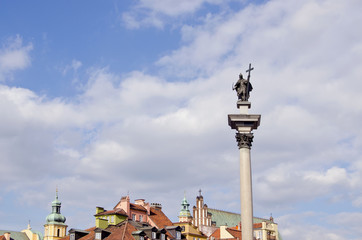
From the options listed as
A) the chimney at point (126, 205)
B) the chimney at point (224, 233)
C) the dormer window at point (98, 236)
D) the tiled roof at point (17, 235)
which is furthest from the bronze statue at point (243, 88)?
the tiled roof at point (17, 235)

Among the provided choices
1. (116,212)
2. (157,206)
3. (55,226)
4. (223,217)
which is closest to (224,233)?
(157,206)

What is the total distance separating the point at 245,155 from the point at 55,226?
108 m

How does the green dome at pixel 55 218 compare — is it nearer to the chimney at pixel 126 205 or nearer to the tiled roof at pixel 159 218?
the tiled roof at pixel 159 218

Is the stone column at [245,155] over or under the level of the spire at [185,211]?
under

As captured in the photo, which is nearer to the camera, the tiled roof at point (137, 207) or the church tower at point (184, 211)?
the tiled roof at point (137, 207)

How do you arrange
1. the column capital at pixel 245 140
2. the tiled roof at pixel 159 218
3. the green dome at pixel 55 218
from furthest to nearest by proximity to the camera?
the green dome at pixel 55 218 → the tiled roof at pixel 159 218 → the column capital at pixel 245 140

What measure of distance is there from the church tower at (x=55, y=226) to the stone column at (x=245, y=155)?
106 metres

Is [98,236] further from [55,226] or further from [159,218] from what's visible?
[55,226]

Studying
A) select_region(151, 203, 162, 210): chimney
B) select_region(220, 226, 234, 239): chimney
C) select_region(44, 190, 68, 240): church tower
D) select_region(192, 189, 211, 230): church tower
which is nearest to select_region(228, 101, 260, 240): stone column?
select_region(220, 226, 234, 239): chimney

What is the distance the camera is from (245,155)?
34.5 meters

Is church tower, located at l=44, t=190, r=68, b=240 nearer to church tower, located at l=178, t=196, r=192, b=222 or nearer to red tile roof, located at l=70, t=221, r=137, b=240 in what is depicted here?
church tower, located at l=178, t=196, r=192, b=222

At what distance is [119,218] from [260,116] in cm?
6138

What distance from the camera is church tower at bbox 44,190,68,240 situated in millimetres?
133375

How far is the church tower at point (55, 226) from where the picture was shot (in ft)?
438
